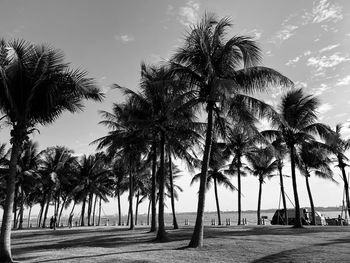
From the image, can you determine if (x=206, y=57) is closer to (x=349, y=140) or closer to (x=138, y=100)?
(x=138, y=100)

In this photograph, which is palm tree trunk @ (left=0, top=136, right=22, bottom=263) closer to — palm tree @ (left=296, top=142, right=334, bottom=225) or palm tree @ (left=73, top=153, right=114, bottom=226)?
palm tree @ (left=296, top=142, right=334, bottom=225)

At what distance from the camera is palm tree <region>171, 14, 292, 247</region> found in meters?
14.6

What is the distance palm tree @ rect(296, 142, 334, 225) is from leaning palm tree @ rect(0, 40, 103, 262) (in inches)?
734

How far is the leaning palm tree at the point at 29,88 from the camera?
11758 mm

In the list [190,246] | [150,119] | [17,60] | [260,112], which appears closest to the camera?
[17,60]

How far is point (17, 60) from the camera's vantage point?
1184 centimetres

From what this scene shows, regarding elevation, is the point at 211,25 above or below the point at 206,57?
above

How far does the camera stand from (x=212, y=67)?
14758 mm

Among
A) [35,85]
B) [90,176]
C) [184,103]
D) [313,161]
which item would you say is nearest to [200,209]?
[184,103]

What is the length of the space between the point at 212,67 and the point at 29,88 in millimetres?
7669

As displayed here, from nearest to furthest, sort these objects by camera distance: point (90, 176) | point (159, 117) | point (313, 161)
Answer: point (159, 117)
point (313, 161)
point (90, 176)

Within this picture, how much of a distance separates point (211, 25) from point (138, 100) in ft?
21.9

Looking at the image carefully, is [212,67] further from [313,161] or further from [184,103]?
[313,161]

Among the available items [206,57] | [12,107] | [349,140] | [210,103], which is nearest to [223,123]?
[210,103]
